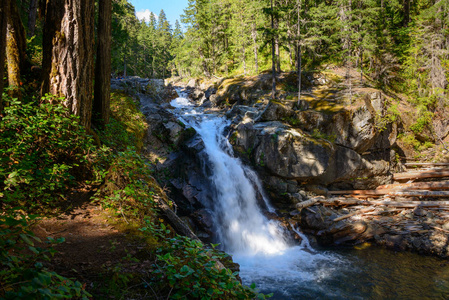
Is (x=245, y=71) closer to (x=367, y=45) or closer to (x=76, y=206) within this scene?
(x=367, y=45)

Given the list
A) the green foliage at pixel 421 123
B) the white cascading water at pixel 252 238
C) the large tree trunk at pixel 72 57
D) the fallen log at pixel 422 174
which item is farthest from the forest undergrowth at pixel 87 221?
the green foliage at pixel 421 123

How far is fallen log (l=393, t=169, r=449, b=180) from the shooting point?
15.2m

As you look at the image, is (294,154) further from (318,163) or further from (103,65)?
(103,65)

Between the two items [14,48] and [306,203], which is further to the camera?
[306,203]

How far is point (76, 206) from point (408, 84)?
27.2 m

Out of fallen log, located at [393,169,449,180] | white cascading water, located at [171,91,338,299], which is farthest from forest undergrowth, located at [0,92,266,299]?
fallen log, located at [393,169,449,180]

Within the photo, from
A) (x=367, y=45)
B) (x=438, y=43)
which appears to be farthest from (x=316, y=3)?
(x=438, y=43)

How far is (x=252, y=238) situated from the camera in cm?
1111

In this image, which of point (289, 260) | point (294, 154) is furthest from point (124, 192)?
point (294, 154)

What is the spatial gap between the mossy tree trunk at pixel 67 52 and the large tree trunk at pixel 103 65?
5.00 ft

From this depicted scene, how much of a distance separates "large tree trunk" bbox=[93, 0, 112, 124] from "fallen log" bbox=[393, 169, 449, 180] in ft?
60.7

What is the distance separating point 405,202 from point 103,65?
16134 millimetres

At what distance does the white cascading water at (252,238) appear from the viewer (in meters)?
8.13

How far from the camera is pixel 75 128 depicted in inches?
176
